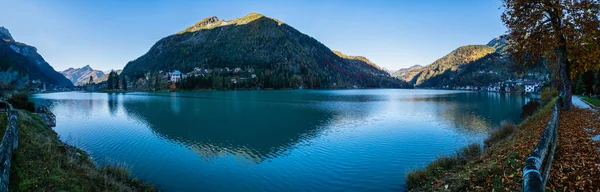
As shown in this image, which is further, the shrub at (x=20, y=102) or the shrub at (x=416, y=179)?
the shrub at (x=20, y=102)

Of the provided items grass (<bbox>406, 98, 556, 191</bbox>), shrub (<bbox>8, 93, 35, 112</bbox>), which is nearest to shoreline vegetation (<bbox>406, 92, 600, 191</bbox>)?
grass (<bbox>406, 98, 556, 191</bbox>)

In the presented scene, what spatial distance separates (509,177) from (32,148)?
21.2 meters

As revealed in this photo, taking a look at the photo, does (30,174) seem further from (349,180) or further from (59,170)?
(349,180)

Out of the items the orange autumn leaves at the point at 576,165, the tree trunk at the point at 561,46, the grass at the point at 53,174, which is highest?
the tree trunk at the point at 561,46

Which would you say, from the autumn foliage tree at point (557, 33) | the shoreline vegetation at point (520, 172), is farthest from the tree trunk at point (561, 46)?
the shoreline vegetation at point (520, 172)

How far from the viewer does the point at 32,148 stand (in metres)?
13.9

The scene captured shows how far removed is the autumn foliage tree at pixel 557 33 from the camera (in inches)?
779

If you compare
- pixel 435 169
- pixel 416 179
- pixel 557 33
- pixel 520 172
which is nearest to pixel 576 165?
pixel 520 172

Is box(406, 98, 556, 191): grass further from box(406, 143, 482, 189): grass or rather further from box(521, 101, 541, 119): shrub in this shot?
box(521, 101, 541, 119): shrub

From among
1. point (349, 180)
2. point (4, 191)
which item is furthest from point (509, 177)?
point (4, 191)

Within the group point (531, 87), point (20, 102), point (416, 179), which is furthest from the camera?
point (531, 87)

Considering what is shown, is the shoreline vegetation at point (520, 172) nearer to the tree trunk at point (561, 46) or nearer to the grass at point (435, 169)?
the grass at point (435, 169)

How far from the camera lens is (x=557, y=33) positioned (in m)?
21.4

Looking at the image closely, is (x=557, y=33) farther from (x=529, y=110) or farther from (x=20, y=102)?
(x=20, y=102)
